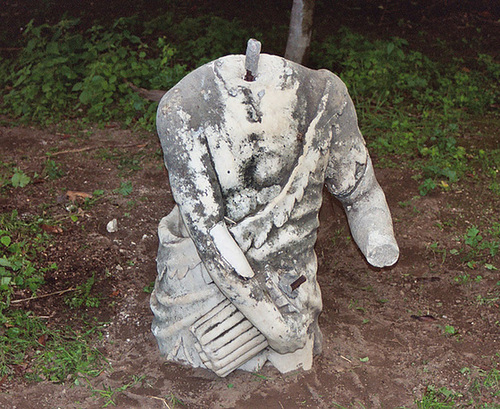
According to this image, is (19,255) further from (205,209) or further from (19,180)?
(205,209)

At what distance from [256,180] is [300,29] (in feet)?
9.95

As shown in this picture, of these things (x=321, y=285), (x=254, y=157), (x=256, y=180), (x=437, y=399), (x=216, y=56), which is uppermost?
(x=254, y=157)

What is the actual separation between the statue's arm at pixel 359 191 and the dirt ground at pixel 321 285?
651 millimetres

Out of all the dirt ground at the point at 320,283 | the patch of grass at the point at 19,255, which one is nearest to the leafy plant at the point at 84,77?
the dirt ground at the point at 320,283

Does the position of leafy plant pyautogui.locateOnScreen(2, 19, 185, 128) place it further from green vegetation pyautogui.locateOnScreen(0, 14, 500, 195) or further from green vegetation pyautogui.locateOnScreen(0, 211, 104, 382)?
green vegetation pyautogui.locateOnScreen(0, 211, 104, 382)

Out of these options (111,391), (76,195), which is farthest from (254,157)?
(76,195)

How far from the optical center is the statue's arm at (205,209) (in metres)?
3.03

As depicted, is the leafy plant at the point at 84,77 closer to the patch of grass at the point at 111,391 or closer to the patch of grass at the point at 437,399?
the patch of grass at the point at 111,391

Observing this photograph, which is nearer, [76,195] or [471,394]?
[471,394]

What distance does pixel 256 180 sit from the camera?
3.15 meters

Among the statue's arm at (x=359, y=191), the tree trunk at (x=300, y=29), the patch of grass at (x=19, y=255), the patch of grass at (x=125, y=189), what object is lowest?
the patch of grass at (x=125, y=189)

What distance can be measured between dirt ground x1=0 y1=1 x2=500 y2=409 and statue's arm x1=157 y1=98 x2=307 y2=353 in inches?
23.8

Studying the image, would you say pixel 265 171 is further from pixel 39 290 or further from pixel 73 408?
pixel 39 290

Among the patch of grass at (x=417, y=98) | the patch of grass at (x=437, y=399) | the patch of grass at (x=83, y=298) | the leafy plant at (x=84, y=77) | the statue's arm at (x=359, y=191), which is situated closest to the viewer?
the statue's arm at (x=359, y=191)
